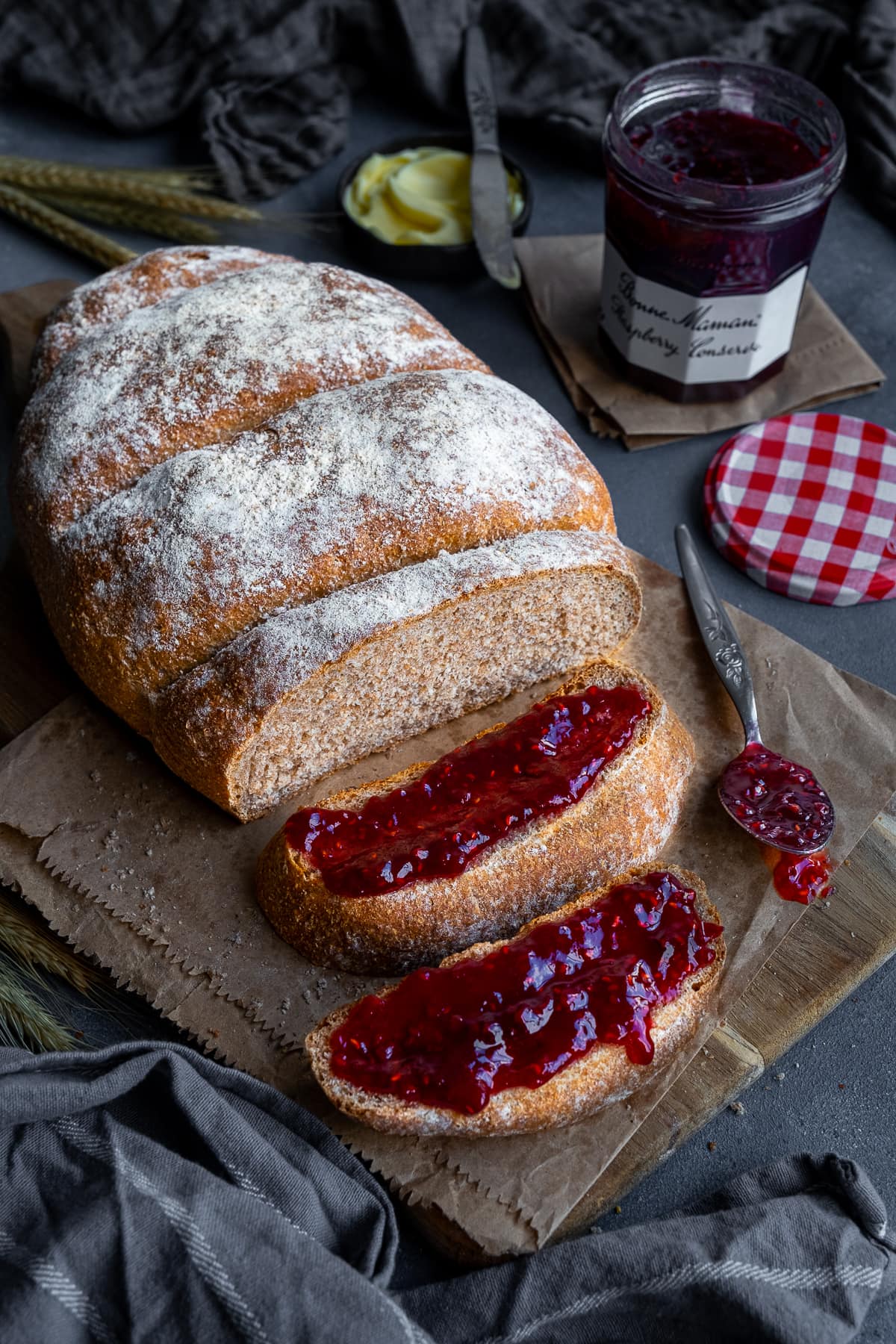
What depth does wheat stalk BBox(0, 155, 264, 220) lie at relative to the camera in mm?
4777

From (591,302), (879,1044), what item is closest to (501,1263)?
(879,1044)

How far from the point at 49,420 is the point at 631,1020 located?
2279mm

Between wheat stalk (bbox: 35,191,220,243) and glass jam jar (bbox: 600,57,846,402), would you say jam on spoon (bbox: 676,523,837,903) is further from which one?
wheat stalk (bbox: 35,191,220,243)

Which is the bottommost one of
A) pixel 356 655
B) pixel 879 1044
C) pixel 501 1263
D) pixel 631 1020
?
pixel 879 1044

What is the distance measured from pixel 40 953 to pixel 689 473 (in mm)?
2551

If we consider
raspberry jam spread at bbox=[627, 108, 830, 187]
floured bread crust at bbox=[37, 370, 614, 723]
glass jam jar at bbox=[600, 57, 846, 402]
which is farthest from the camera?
raspberry jam spread at bbox=[627, 108, 830, 187]

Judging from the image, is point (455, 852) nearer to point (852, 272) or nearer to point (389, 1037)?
point (389, 1037)

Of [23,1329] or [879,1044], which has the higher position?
[23,1329]

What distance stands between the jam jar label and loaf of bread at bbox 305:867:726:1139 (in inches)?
85.9

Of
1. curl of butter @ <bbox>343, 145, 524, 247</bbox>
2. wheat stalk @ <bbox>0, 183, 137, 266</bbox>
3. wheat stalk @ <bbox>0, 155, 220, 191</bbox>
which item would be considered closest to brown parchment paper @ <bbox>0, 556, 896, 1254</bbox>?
curl of butter @ <bbox>343, 145, 524, 247</bbox>

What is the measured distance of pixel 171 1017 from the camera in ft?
9.80

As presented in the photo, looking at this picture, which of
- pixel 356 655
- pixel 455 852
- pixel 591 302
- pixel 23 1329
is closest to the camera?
pixel 23 1329

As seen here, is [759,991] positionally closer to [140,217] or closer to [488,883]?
[488,883]

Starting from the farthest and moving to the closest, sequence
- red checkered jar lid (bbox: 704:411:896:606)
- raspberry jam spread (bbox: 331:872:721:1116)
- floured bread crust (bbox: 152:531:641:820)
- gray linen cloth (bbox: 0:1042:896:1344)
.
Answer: red checkered jar lid (bbox: 704:411:896:606), floured bread crust (bbox: 152:531:641:820), raspberry jam spread (bbox: 331:872:721:1116), gray linen cloth (bbox: 0:1042:896:1344)
